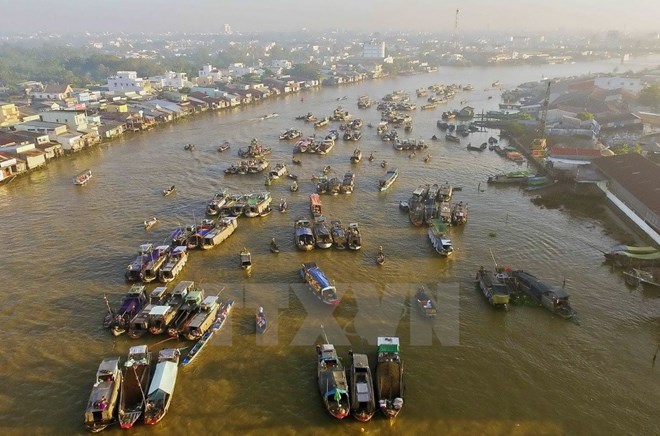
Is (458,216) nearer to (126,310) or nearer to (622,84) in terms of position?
(126,310)

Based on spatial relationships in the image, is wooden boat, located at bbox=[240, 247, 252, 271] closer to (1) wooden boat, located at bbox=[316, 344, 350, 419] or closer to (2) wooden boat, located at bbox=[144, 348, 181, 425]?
(2) wooden boat, located at bbox=[144, 348, 181, 425]

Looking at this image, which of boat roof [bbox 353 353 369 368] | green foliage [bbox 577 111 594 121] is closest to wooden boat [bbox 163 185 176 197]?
boat roof [bbox 353 353 369 368]

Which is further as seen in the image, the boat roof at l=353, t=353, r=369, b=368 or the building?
the building

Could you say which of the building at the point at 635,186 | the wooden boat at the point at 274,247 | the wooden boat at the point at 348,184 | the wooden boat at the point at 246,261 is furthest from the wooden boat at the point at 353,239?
the building at the point at 635,186

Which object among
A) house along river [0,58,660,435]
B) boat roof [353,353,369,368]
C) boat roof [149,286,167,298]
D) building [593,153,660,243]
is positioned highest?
building [593,153,660,243]

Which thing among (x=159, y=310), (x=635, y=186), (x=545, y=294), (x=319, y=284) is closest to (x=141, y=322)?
(x=159, y=310)

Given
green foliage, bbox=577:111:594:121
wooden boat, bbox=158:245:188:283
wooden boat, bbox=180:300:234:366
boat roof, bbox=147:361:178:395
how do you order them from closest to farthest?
boat roof, bbox=147:361:178:395 < wooden boat, bbox=180:300:234:366 < wooden boat, bbox=158:245:188:283 < green foliage, bbox=577:111:594:121
